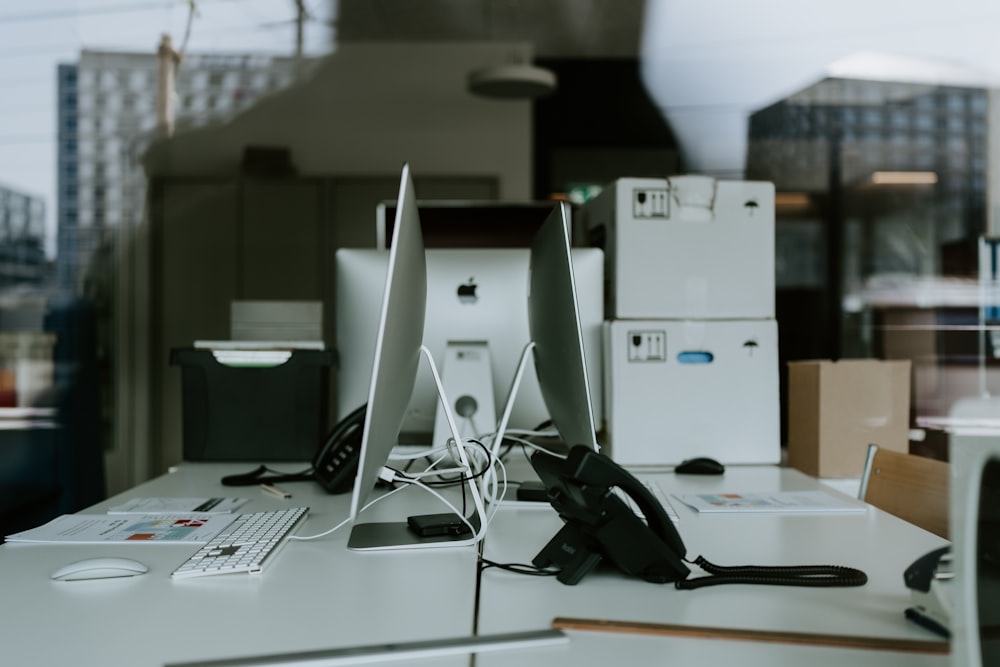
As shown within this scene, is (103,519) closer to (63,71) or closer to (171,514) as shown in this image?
(171,514)

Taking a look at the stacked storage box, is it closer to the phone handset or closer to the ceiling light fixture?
the phone handset

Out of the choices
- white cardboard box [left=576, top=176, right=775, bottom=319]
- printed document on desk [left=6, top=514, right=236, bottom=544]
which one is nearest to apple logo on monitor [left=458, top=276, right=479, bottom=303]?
white cardboard box [left=576, top=176, right=775, bottom=319]

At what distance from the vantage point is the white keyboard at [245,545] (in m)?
0.99

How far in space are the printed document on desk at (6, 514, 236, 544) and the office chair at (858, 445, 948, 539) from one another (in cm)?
117

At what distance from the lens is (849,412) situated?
1811mm

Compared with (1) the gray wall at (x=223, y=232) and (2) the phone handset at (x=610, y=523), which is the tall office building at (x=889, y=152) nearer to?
(1) the gray wall at (x=223, y=232)

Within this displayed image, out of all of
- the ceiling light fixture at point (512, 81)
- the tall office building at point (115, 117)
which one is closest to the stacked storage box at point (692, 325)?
the ceiling light fixture at point (512, 81)

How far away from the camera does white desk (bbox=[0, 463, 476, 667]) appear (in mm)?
763

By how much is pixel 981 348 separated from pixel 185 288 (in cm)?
419

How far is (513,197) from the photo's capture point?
5.19 meters

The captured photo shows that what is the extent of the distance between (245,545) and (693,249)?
49.5 inches

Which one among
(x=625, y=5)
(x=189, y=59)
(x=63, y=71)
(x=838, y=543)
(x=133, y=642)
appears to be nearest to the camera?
(x=133, y=642)

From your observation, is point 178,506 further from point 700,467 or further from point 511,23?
point 511,23

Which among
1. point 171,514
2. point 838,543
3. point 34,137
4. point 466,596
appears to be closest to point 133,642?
point 466,596
